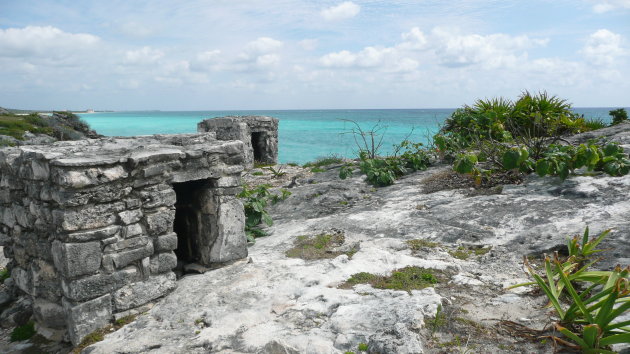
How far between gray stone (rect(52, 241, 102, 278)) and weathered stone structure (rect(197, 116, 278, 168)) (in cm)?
996

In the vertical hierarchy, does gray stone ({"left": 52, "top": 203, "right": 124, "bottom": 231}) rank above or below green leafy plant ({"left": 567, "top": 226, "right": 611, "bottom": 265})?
above

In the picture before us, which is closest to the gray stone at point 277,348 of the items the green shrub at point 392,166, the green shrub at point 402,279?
the green shrub at point 402,279

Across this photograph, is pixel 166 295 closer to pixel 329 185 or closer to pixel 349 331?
pixel 349 331

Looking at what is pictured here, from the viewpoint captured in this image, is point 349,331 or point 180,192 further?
point 180,192

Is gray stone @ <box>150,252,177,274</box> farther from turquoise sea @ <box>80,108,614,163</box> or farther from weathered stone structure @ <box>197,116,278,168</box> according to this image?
weathered stone structure @ <box>197,116,278,168</box>

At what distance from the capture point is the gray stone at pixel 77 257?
384 centimetres

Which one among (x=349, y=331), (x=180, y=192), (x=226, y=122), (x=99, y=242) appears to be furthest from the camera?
(x=226, y=122)

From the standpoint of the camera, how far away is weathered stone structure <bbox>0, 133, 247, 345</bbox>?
3.89 metres

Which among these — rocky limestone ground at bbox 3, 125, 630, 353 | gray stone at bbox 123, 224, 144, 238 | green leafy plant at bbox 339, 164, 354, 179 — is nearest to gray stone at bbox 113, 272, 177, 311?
rocky limestone ground at bbox 3, 125, 630, 353

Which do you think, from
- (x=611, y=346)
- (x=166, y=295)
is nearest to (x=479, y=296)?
(x=611, y=346)

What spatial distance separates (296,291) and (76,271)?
1.93 meters

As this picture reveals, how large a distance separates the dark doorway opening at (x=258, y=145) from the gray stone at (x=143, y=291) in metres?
11.5

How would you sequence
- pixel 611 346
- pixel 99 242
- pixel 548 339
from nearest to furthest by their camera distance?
pixel 611 346, pixel 548 339, pixel 99 242

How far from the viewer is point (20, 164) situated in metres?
4.38
